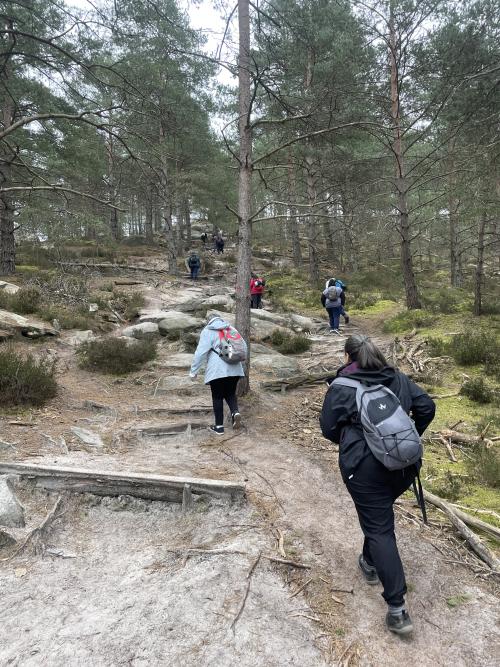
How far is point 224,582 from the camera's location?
2.79 metres

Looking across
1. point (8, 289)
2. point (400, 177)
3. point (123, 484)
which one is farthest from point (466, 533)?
point (8, 289)

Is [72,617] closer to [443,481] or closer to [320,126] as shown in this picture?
[443,481]

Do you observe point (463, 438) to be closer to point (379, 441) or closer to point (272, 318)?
point (379, 441)

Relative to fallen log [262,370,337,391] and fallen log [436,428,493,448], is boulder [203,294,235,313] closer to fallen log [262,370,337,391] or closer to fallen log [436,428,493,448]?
fallen log [262,370,337,391]

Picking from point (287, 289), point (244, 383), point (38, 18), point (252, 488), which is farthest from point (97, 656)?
point (287, 289)

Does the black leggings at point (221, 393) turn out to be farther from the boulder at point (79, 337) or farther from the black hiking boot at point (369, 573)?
the boulder at point (79, 337)

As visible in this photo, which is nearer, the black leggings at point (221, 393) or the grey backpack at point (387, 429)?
the grey backpack at point (387, 429)

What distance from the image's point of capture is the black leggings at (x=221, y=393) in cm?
578

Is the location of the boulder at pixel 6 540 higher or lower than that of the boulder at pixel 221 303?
lower

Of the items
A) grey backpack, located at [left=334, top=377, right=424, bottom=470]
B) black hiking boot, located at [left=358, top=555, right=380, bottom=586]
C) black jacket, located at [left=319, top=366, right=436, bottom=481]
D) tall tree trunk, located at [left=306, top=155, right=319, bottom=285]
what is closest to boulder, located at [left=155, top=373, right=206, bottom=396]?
black hiking boot, located at [left=358, top=555, right=380, bottom=586]

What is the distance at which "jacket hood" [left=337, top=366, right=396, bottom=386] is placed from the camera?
264 cm

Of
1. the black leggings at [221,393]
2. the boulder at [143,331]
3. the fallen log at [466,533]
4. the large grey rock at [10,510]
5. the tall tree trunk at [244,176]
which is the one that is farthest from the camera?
the boulder at [143,331]

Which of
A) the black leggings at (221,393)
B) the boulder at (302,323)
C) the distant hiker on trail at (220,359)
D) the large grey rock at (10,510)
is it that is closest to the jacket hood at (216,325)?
the distant hiker on trail at (220,359)

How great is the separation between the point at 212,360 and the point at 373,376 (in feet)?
10.9
